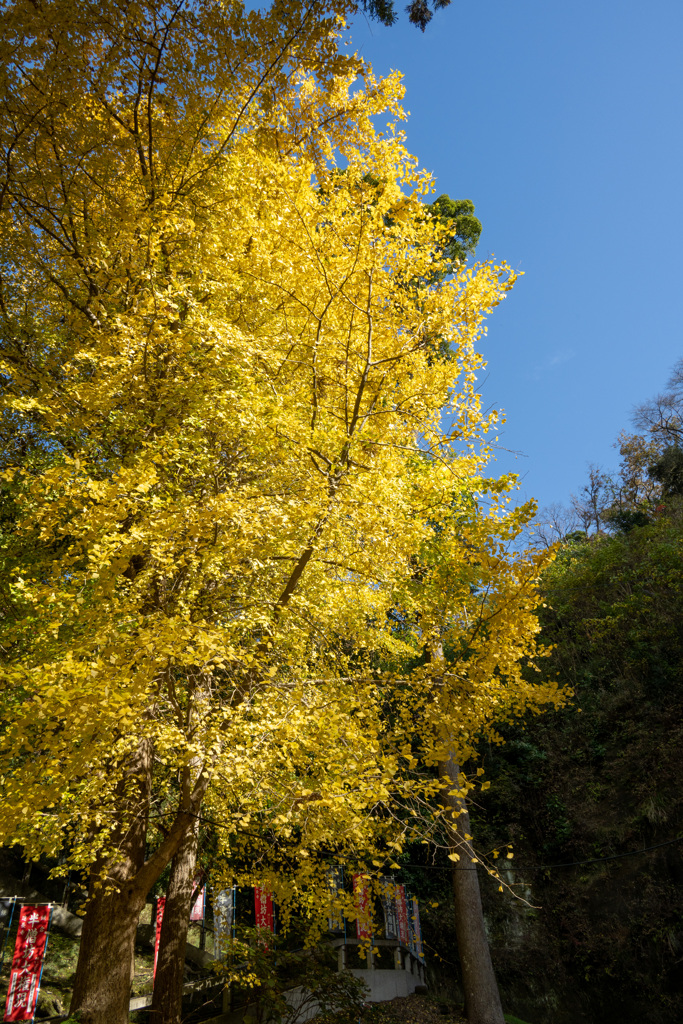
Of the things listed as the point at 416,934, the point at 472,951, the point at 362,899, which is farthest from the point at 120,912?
the point at 416,934

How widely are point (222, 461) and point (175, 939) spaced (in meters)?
4.28

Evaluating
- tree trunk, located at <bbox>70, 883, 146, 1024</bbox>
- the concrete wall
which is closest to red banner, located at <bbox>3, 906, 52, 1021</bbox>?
tree trunk, located at <bbox>70, 883, 146, 1024</bbox>

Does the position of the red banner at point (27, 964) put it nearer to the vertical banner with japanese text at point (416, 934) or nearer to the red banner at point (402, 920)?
the red banner at point (402, 920)

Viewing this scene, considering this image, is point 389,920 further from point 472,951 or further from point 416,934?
point 472,951

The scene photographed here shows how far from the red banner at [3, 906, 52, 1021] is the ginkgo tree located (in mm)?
2908

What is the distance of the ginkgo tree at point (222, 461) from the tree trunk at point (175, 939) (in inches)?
16.1

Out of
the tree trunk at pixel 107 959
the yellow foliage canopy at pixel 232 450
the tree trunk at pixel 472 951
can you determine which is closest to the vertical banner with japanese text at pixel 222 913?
the yellow foliage canopy at pixel 232 450

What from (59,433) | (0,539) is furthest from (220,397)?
(0,539)

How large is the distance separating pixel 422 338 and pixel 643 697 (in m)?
9.58

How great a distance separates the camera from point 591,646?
12461 millimetres

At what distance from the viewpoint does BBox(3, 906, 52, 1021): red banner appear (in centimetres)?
626

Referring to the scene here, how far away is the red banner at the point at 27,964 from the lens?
20.5 ft

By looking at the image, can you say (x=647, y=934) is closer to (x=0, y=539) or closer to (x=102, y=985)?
(x=102, y=985)

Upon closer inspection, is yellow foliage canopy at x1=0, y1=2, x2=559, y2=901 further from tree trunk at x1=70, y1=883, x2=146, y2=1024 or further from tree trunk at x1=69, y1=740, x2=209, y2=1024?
tree trunk at x1=70, y1=883, x2=146, y2=1024
